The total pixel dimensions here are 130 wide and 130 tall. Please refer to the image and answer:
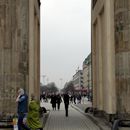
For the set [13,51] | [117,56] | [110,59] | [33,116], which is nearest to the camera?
[33,116]

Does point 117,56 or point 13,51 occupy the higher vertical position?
point 13,51

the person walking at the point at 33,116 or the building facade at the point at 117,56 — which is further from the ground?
the building facade at the point at 117,56

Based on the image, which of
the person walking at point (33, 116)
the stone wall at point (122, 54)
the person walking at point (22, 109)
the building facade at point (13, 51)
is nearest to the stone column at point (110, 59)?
the stone wall at point (122, 54)

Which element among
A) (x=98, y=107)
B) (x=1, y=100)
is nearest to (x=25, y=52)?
(x=1, y=100)

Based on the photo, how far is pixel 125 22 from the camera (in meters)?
24.0

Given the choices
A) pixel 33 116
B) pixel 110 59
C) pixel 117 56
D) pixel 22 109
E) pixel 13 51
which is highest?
pixel 13 51

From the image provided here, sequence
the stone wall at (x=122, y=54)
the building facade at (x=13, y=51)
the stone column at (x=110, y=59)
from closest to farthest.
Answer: the building facade at (x=13, y=51) → the stone wall at (x=122, y=54) → the stone column at (x=110, y=59)

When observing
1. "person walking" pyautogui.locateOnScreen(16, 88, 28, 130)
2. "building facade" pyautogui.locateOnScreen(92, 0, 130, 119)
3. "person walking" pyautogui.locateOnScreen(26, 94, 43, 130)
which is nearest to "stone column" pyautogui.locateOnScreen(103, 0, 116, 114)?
"building facade" pyautogui.locateOnScreen(92, 0, 130, 119)

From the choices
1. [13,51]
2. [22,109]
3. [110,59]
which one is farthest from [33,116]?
[110,59]

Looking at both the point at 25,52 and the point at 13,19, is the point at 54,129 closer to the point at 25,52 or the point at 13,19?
the point at 25,52

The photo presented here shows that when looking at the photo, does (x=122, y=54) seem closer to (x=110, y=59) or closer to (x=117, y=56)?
(x=117, y=56)

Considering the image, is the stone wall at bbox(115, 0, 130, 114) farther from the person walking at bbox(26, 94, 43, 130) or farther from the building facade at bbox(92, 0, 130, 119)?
the person walking at bbox(26, 94, 43, 130)

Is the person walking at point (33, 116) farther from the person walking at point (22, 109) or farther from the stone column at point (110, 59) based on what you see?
the stone column at point (110, 59)

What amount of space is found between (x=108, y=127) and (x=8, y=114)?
192 inches
